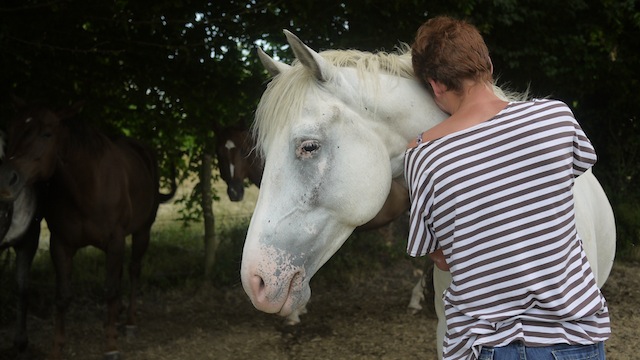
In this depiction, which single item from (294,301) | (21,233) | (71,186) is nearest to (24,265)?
(21,233)

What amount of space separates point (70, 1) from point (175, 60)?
1492mm

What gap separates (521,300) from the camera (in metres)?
1.55

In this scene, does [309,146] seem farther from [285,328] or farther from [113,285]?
[285,328]

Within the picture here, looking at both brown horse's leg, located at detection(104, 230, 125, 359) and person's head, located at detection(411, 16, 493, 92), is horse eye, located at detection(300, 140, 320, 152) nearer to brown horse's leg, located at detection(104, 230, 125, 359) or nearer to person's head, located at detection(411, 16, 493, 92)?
person's head, located at detection(411, 16, 493, 92)

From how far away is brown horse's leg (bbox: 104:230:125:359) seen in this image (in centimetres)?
529

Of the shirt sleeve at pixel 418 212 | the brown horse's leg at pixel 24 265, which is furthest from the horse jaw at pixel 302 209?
the brown horse's leg at pixel 24 265

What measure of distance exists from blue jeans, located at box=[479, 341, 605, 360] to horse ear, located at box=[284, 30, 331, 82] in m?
0.94

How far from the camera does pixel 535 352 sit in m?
1.54

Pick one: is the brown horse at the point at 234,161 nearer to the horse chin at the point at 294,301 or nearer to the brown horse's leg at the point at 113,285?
the brown horse's leg at the point at 113,285

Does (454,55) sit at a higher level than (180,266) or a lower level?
higher

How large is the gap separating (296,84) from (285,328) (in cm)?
452

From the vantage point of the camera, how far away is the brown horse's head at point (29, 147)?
449 centimetres

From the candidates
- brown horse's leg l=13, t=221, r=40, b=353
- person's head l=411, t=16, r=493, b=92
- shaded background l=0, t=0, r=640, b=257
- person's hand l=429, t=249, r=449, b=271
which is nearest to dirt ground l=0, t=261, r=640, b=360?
brown horse's leg l=13, t=221, r=40, b=353

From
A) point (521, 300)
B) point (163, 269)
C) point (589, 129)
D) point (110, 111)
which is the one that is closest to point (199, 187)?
point (163, 269)
